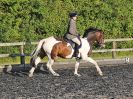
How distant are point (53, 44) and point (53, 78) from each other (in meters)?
1.50

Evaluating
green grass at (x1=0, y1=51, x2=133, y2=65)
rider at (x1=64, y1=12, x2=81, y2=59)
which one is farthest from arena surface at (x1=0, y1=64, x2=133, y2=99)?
green grass at (x1=0, y1=51, x2=133, y2=65)

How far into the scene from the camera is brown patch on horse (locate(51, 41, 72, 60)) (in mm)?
19859

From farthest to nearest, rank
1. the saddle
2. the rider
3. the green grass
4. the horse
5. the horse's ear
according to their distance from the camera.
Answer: the green grass → the horse's ear → the saddle → the horse → the rider

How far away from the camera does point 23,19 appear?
2784cm

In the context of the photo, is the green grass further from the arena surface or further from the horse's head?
the horse's head

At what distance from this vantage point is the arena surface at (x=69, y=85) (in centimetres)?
1419

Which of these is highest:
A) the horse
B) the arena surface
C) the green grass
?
the horse

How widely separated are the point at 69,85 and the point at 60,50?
366cm

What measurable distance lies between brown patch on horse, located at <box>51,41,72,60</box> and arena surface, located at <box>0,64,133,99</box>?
764 mm

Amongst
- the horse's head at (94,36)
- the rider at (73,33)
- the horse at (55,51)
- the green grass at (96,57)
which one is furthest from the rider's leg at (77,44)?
the green grass at (96,57)

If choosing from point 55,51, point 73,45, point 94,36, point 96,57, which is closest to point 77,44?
point 73,45

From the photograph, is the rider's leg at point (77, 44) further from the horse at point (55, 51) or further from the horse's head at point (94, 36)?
the horse's head at point (94, 36)

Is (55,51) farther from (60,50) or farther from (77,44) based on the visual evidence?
(77,44)

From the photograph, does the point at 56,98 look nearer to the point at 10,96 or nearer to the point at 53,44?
the point at 10,96
